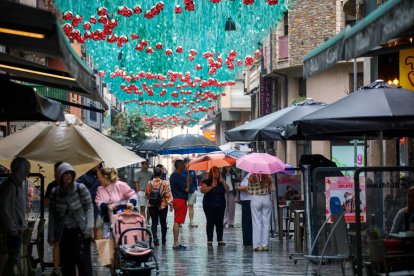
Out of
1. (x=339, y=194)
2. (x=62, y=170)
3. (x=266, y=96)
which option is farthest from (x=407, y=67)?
(x=266, y=96)

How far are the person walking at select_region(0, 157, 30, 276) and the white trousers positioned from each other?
8.16 metres

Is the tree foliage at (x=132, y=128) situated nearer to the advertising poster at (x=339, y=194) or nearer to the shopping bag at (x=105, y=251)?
the shopping bag at (x=105, y=251)

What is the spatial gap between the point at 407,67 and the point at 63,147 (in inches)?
332

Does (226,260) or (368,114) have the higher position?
(368,114)

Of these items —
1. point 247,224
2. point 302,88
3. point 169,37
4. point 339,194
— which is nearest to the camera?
point 339,194

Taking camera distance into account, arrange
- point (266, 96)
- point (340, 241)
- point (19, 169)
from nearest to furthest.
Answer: point (19, 169)
point (340, 241)
point (266, 96)

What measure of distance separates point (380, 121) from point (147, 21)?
14.9 m

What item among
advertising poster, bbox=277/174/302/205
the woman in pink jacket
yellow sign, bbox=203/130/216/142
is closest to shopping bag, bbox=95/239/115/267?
the woman in pink jacket

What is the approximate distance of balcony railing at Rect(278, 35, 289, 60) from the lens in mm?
42691

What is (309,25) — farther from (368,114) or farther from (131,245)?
(131,245)

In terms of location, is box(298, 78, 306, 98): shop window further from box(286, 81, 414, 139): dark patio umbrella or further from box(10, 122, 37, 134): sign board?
box(286, 81, 414, 139): dark patio umbrella

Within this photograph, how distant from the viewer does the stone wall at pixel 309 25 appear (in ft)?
130

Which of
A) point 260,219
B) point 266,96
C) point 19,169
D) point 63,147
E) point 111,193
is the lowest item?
point 260,219

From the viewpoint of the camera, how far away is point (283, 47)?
1693 inches
